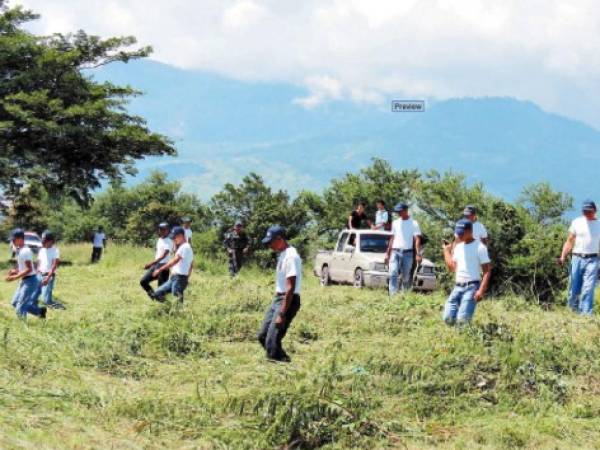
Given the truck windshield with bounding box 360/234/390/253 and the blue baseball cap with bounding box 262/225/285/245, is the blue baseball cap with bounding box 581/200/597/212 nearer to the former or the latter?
the blue baseball cap with bounding box 262/225/285/245

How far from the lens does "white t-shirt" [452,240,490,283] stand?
383 inches

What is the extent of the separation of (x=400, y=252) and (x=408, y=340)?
513 cm

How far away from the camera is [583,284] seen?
480 inches

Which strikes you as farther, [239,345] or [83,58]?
[83,58]

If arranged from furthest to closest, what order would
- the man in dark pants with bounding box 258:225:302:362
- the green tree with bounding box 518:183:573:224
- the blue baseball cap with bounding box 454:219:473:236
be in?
the green tree with bounding box 518:183:573:224, the blue baseball cap with bounding box 454:219:473:236, the man in dark pants with bounding box 258:225:302:362

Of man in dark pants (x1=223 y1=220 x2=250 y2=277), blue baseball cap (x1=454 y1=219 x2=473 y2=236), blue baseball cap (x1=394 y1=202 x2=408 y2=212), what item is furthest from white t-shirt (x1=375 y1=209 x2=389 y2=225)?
blue baseball cap (x1=454 y1=219 x2=473 y2=236)

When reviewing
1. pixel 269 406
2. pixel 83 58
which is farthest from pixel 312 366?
pixel 83 58

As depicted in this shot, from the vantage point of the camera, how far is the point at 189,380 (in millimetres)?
7906

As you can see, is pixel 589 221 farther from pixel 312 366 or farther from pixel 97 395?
pixel 97 395

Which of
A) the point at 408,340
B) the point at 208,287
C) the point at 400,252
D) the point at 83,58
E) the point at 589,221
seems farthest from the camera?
the point at 83,58

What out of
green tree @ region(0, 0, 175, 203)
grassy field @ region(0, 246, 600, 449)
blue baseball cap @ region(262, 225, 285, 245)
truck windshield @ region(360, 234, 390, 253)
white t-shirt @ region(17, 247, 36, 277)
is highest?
green tree @ region(0, 0, 175, 203)

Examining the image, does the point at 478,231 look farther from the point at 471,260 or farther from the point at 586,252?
the point at 471,260

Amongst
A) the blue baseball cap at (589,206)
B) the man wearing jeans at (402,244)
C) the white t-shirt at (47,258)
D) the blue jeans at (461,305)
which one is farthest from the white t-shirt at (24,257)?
the blue baseball cap at (589,206)

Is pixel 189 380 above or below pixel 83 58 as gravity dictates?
below
